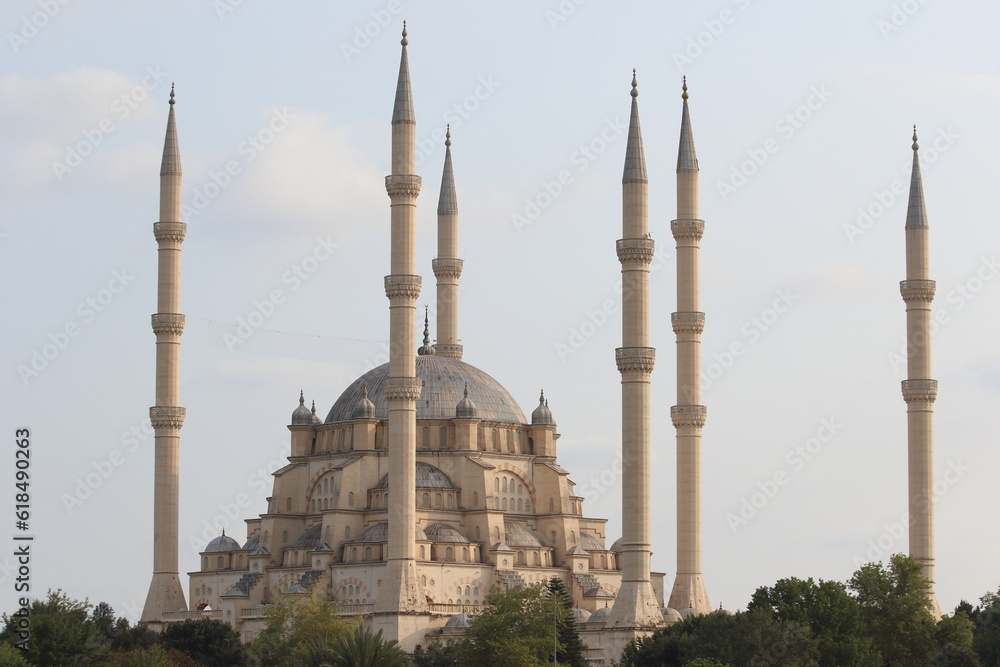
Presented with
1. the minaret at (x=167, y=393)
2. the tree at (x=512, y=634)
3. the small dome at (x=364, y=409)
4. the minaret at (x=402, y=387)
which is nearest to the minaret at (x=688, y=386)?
the tree at (x=512, y=634)

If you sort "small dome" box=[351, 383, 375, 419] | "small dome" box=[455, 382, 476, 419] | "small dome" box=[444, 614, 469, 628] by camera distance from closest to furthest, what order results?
"small dome" box=[444, 614, 469, 628] → "small dome" box=[351, 383, 375, 419] → "small dome" box=[455, 382, 476, 419]

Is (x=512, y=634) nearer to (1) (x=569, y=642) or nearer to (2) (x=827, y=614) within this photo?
(1) (x=569, y=642)

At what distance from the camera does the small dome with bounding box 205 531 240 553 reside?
88.3 meters

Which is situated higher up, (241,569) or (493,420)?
(493,420)

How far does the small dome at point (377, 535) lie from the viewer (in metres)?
81.6

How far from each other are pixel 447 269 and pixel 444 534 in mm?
13902

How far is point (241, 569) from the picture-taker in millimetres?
87188

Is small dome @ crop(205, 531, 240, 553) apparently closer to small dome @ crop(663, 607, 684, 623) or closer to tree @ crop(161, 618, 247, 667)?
tree @ crop(161, 618, 247, 667)

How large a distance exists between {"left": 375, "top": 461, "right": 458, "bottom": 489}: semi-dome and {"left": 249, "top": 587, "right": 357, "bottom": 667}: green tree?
870 cm

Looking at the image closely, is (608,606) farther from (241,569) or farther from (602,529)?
(241,569)

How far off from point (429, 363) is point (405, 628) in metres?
17.6

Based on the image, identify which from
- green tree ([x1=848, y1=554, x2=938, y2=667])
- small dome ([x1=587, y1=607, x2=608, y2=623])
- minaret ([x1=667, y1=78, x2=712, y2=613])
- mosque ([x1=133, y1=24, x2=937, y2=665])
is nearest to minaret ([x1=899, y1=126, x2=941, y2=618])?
mosque ([x1=133, y1=24, x2=937, y2=665])

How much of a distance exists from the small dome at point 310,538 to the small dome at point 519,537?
7592 millimetres

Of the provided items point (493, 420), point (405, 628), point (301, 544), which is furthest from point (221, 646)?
point (493, 420)
